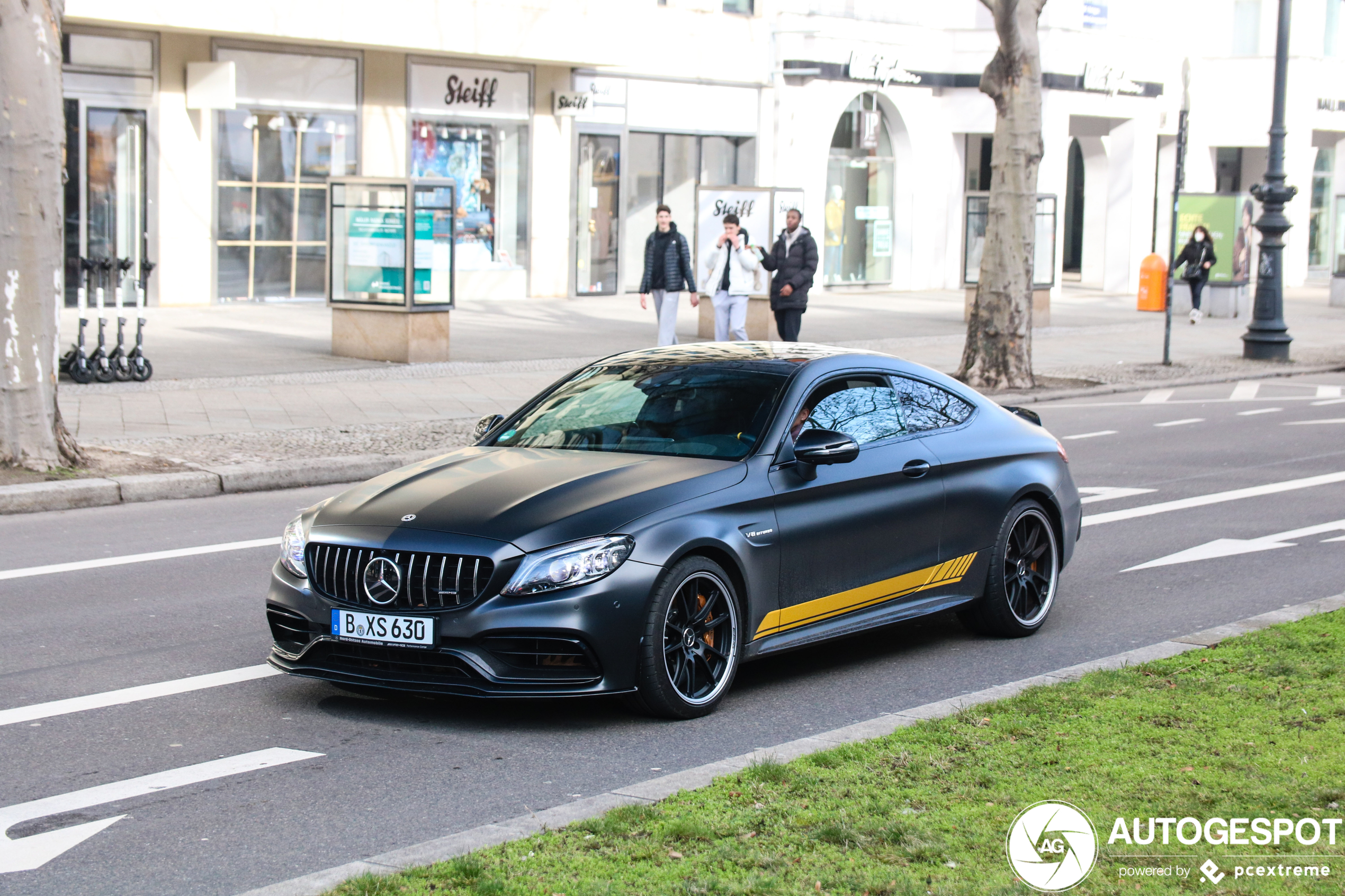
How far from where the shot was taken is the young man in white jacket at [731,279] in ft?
68.8

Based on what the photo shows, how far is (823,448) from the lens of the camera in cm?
698

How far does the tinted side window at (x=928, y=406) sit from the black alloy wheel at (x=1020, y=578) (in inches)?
20.6

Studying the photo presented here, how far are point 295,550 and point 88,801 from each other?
4.90 ft

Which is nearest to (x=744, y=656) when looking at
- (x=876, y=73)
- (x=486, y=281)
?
(x=486, y=281)

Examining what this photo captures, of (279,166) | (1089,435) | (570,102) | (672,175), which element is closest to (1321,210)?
(672,175)

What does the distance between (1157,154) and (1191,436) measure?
Answer: 28294mm

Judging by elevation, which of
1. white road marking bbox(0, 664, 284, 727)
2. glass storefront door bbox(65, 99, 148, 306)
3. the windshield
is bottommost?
white road marking bbox(0, 664, 284, 727)

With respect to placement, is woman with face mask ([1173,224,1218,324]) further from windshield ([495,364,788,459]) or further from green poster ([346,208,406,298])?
windshield ([495,364,788,459])

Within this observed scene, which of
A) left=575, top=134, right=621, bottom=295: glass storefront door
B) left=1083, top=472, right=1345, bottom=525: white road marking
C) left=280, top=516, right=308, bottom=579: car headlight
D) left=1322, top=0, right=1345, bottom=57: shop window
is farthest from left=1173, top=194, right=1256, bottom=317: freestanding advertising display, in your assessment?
left=280, top=516, right=308, bottom=579: car headlight

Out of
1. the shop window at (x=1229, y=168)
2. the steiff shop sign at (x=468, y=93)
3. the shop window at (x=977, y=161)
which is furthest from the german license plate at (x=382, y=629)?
the shop window at (x=1229, y=168)

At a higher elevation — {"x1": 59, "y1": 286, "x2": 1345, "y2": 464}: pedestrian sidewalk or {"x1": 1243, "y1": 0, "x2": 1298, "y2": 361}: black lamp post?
{"x1": 1243, "y1": 0, "x2": 1298, "y2": 361}: black lamp post

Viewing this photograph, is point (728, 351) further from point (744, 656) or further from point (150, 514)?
point (150, 514)

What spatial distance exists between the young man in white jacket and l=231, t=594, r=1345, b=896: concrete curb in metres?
13.6

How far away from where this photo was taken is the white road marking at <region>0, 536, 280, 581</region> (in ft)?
30.6
